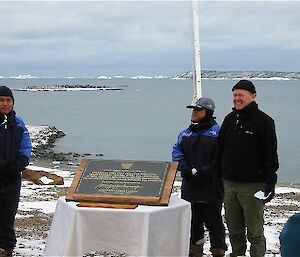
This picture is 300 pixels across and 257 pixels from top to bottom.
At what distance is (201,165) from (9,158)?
7.16 ft

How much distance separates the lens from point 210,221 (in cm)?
732

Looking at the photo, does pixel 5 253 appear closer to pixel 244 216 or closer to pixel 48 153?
pixel 244 216

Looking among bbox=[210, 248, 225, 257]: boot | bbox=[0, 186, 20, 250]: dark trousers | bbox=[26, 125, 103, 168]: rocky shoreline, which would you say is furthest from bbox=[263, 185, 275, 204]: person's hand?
bbox=[26, 125, 103, 168]: rocky shoreline

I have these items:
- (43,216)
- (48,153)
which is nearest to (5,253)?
(43,216)

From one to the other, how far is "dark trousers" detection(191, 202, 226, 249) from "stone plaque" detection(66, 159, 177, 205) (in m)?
1.07

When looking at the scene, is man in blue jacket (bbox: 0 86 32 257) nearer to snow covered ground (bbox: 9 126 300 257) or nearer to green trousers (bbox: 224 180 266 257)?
snow covered ground (bbox: 9 126 300 257)

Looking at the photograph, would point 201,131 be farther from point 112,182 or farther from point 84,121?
point 84,121

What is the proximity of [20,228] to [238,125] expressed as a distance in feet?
14.5

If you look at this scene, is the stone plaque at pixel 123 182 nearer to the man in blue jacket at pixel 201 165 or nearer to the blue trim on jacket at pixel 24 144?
the man in blue jacket at pixel 201 165

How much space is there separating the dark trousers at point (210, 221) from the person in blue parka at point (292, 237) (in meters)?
2.85

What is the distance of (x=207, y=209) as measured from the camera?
7297 mm

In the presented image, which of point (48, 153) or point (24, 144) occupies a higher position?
point (24, 144)

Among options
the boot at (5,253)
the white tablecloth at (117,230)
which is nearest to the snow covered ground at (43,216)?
the boot at (5,253)

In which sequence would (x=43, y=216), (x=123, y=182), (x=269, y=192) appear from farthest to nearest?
(x=43, y=216), (x=269, y=192), (x=123, y=182)
